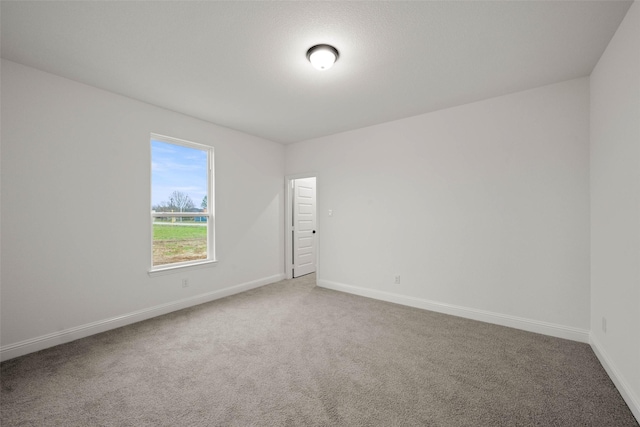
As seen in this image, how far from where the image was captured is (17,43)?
2176 millimetres

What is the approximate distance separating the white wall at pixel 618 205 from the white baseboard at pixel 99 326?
436 cm

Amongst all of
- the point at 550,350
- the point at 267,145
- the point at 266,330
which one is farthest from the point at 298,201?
the point at 550,350

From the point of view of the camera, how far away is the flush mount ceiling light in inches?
86.8

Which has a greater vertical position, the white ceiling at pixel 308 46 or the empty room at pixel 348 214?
the white ceiling at pixel 308 46

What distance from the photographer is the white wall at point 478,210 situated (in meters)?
2.78

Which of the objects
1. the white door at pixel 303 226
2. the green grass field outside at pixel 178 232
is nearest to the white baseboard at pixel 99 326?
the green grass field outside at pixel 178 232

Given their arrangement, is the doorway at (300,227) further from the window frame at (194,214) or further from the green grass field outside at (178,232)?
the green grass field outside at (178,232)

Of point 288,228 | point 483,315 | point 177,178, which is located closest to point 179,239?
point 177,178

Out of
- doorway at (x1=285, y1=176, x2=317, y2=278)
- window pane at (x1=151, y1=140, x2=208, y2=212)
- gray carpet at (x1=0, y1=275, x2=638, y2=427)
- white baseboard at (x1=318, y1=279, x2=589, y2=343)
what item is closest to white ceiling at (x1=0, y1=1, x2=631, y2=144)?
window pane at (x1=151, y1=140, x2=208, y2=212)

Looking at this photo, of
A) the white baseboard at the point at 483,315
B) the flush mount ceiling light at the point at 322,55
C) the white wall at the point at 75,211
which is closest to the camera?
the flush mount ceiling light at the point at 322,55

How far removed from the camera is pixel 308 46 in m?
2.22

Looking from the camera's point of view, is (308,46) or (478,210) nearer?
(308,46)

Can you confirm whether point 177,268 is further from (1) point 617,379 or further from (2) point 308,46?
(1) point 617,379

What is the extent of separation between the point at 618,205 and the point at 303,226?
453 cm
